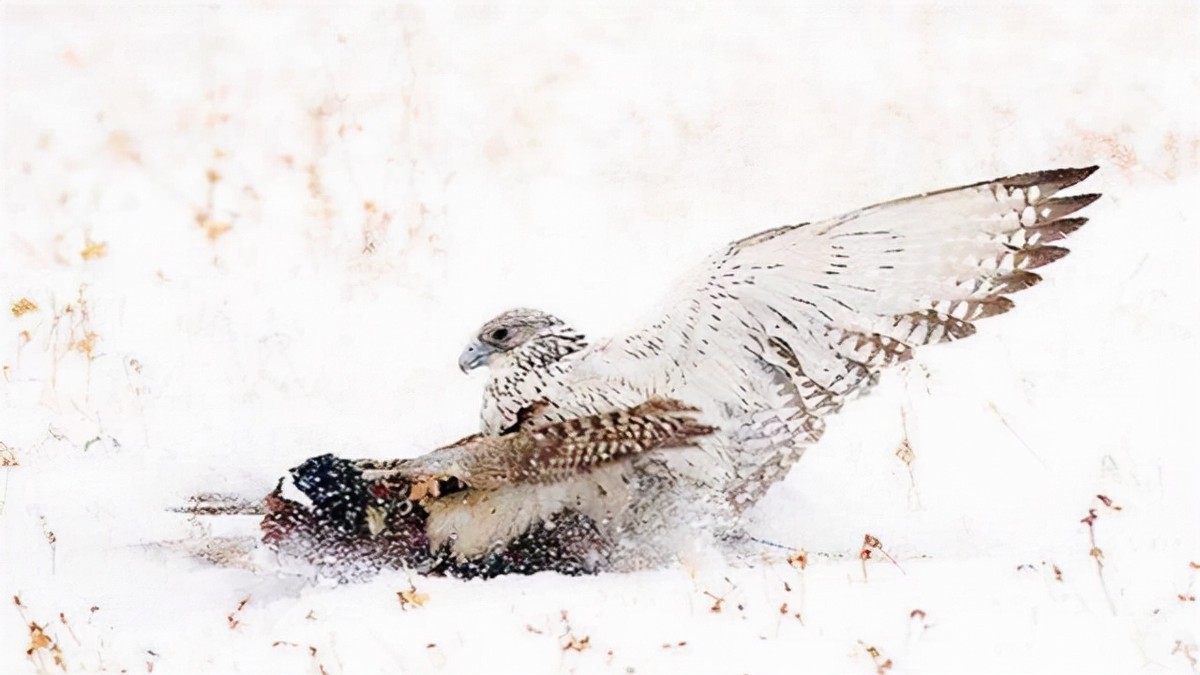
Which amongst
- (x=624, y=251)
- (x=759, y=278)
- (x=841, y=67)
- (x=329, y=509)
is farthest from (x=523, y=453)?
(x=841, y=67)

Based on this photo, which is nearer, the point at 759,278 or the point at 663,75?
the point at 759,278

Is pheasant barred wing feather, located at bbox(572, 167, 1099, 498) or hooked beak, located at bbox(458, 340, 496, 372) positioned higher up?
hooked beak, located at bbox(458, 340, 496, 372)

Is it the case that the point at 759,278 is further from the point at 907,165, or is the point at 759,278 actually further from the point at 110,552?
the point at 907,165

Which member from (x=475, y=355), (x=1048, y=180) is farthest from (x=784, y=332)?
(x=475, y=355)

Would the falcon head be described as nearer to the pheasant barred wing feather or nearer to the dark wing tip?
the pheasant barred wing feather

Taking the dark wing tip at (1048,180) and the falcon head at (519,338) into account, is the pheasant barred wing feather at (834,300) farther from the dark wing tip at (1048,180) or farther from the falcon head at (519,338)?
the falcon head at (519,338)

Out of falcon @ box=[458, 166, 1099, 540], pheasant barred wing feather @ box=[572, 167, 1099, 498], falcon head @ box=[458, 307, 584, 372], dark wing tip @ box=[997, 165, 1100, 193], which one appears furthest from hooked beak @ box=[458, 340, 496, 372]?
dark wing tip @ box=[997, 165, 1100, 193]

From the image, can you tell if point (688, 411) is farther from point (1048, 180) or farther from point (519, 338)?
point (1048, 180)

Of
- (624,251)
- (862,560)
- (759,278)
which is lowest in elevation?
(862,560)
